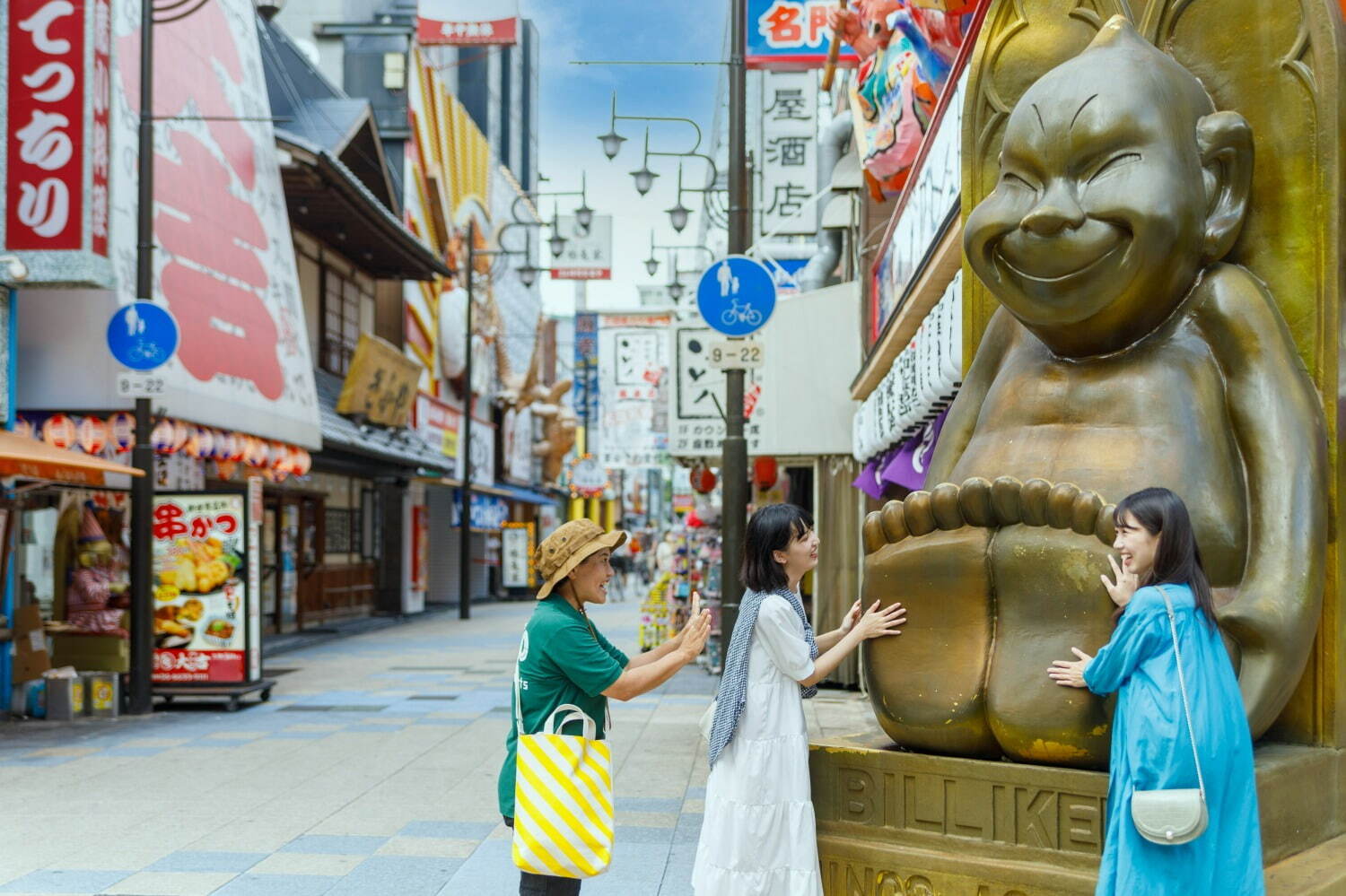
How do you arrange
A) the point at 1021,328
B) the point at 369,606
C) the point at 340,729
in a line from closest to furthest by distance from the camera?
the point at 1021,328
the point at 340,729
the point at 369,606

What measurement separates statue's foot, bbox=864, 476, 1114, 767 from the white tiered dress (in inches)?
14.2

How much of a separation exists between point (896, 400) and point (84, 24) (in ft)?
26.7

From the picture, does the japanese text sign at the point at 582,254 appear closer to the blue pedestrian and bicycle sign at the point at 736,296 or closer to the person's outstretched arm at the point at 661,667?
the blue pedestrian and bicycle sign at the point at 736,296

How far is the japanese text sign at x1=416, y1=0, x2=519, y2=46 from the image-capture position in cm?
1770

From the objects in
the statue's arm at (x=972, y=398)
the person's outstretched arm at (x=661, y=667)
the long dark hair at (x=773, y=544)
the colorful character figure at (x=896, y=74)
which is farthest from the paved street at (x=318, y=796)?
the colorful character figure at (x=896, y=74)

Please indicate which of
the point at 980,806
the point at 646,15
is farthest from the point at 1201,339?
the point at 646,15

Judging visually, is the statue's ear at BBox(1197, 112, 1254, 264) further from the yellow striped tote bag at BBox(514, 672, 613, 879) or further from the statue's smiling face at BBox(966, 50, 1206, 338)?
the yellow striped tote bag at BBox(514, 672, 613, 879)

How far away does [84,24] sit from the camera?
11.5 meters

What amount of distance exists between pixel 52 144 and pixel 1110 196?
34.8ft

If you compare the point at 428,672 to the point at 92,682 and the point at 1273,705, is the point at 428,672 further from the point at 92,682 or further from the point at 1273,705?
the point at 1273,705

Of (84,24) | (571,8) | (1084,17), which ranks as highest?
(84,24)

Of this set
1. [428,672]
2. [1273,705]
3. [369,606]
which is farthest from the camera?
[369,606]

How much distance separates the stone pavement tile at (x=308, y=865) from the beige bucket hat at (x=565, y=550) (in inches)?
109

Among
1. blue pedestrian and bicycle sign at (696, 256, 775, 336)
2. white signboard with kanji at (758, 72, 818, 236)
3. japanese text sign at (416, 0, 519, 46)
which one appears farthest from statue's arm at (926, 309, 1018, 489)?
japanese text sign at (416, 0, 519, 46)
